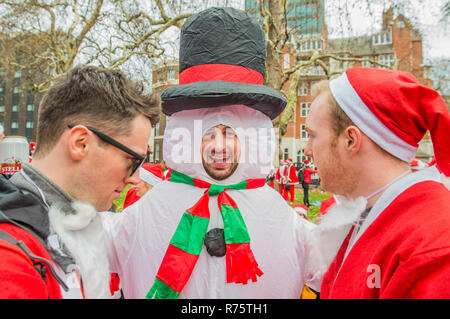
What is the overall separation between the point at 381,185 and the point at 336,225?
32 cm

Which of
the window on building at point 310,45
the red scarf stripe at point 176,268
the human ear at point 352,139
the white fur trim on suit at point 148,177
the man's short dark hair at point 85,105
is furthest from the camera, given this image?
the window on building at point 310,45

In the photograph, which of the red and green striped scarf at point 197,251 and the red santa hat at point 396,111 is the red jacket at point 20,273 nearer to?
the red and green striped scarf at point 197,251

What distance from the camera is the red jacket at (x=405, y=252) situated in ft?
3.46

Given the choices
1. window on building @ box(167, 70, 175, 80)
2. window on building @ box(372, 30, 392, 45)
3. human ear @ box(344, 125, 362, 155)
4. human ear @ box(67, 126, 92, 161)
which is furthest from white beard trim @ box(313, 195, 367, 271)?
window on building @ box(167, 70, 175, 80)

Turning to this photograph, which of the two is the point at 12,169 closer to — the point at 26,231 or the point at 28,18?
the point at 26,231

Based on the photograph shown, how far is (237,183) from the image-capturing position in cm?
231

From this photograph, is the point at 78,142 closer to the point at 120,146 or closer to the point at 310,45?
the point at 120,146

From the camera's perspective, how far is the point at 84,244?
4.65ft

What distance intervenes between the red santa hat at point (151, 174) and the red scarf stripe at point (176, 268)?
2.97m

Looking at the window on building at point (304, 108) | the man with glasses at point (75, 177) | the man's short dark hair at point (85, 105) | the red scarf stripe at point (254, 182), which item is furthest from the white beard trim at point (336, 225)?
the window on building at point (304, 108)

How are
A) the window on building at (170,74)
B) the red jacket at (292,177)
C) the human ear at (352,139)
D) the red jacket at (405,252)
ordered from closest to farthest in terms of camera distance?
1. the red jacket at (405,252)
2. the human ear at (352,139)
3. the window on building at (170,74)
4. the red jacket at (292,177)

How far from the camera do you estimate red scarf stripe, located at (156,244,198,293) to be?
6.45 ft

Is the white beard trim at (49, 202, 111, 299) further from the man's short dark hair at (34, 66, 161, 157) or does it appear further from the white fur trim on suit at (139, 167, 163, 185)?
the white fur trim on suit at (139, 167, 163, 185)

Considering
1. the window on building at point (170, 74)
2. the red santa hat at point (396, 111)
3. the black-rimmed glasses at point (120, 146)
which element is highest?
the window on building at point (170, 74)
